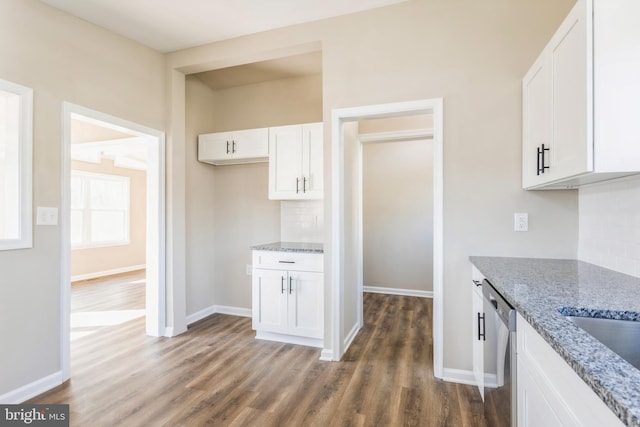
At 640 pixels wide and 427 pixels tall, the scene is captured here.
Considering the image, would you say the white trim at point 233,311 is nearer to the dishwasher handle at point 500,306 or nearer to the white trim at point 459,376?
the white trim at point 459,376

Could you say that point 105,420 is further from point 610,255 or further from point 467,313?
point 610,255

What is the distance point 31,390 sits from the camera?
212cm

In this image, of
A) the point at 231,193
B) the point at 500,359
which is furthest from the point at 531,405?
the point at 231,193

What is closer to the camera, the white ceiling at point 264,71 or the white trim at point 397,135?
the white trim at point 397,135

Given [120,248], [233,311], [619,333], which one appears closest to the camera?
[619,333]

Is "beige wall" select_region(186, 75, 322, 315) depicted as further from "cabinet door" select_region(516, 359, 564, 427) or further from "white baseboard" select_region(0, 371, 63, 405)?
"cabinet door" select_region(516, 359, 564, 427)

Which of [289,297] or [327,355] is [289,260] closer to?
[289,297]

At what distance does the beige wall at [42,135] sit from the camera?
6.77 ft

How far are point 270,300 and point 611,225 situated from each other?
2.62 m

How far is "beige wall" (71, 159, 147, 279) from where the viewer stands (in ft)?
19.5

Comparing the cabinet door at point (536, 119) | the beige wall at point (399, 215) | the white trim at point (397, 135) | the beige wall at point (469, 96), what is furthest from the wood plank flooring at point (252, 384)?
the white trim at point (397, 135)

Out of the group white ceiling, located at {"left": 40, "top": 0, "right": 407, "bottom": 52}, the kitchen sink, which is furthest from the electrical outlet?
white ceiling, located at {"left": 40, "top": 0, "right": 407, "bottom": 52}

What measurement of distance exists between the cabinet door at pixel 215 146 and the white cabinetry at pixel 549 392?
324 cm

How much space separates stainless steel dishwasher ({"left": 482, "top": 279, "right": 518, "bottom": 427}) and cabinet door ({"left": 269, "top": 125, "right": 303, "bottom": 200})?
209 centimetres
